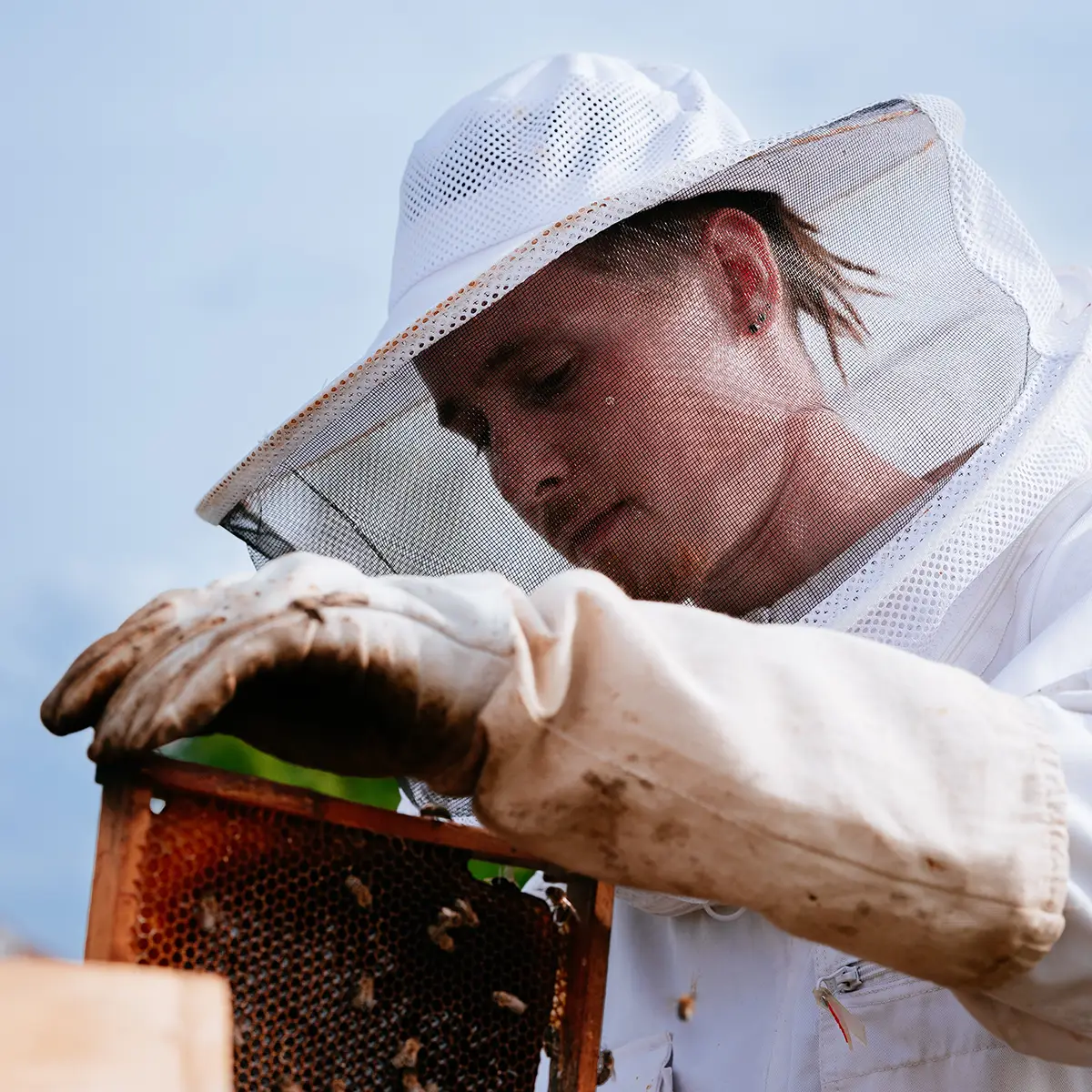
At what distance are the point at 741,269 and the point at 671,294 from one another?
0.17 m

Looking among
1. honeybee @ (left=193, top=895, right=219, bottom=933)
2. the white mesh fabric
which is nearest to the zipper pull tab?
honeybee @ (left=193, top=895, right=219, bottom=933)

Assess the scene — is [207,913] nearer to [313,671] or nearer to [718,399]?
[313,671]

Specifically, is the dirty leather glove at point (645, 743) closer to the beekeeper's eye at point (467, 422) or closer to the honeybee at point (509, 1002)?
the honeybee at point (509, 1002)

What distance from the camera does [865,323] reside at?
2830 millimetres

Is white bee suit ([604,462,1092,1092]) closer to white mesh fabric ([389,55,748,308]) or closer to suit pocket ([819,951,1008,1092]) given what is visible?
suit pocket ([819,951,1008,1092])

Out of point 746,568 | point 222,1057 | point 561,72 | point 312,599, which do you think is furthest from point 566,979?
point 561,72

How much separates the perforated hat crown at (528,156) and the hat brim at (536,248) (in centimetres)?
3

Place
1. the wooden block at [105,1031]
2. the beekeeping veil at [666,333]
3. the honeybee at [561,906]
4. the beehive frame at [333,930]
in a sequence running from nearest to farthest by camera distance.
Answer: the wooden block at [105,1031] < the beehive frame at [333,930] < the honeybee at [561,906] < the beekeeping veil at [666,333]

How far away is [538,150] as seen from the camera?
2752 millimetres

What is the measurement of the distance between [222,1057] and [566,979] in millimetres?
801

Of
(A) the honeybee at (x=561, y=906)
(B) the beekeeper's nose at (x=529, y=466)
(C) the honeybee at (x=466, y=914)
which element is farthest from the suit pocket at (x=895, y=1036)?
(B) the beekeeper's nose at (x=529, y=466)

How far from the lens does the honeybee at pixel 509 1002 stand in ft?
5.38

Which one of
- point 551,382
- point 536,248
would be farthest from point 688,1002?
point 536,248

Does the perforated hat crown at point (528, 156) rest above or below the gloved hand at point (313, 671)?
above
